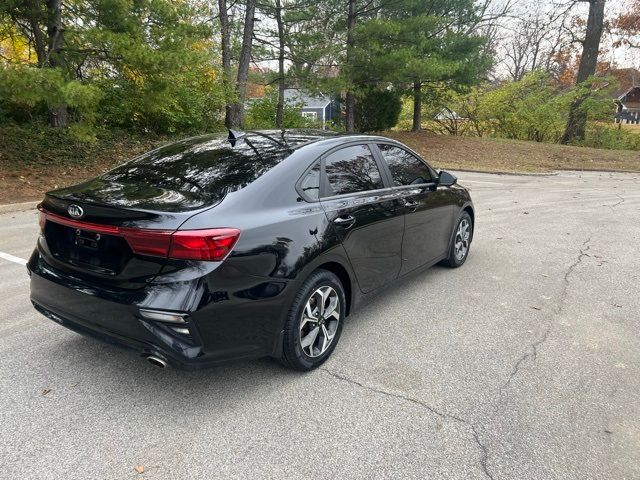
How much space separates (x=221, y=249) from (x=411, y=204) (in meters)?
2.14

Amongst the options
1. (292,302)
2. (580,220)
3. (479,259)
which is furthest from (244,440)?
(580,220)

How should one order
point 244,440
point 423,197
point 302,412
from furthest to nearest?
point 423,197, point 302,412, point 244,440

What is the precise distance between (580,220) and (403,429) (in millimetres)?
7284

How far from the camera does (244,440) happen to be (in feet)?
7.98

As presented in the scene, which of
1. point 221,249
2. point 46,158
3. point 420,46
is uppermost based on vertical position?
point 420,46

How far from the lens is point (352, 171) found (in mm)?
3594

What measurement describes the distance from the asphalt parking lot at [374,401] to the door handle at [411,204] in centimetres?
89

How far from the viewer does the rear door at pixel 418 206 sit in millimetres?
4070

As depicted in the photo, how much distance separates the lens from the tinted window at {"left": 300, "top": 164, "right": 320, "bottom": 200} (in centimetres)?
307

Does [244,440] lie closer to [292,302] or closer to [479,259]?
[292,302]

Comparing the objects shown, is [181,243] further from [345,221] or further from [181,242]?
[345,221]

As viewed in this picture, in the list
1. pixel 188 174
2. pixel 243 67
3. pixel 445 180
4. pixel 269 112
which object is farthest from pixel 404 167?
pixel 269 112

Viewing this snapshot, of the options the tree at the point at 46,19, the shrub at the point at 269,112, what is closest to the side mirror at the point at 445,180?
the tree at the point at 46,19

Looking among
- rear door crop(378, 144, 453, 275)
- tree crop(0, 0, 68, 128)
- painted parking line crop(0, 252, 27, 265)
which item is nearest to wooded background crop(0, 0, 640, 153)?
tree crop(0, 0, 68, 128)
